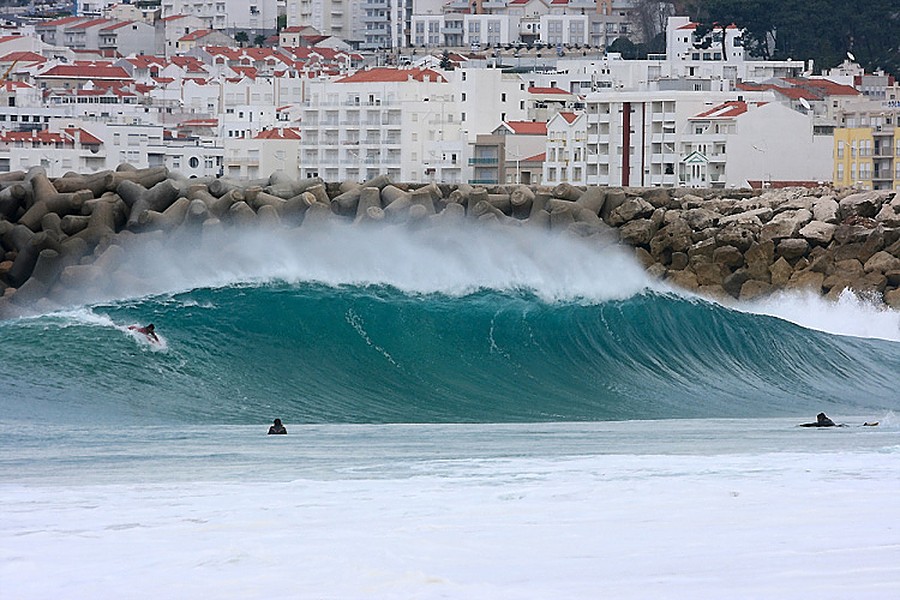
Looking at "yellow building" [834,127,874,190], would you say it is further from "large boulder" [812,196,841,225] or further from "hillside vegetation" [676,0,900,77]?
"hillside vegetation" [676,0,900,77]

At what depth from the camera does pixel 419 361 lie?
21312 mm

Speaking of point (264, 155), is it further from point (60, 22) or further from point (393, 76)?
point (60, 22)

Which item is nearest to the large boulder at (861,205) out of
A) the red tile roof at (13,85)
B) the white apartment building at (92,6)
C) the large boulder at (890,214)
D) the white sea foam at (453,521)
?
the large boulder at (890,214)

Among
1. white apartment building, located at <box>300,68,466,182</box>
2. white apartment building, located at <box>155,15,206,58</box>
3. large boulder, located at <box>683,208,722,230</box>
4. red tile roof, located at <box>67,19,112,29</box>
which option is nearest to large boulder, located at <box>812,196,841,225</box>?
large boulder, located at <box>683,208,722,230</box>

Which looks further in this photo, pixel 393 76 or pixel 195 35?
pixel 195 35

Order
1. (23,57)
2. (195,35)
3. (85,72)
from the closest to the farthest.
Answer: (85,72) → (23,57) → (195,35)

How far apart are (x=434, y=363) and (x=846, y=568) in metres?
11.6

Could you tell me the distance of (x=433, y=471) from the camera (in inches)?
534

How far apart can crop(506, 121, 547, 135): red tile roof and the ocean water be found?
941 inches

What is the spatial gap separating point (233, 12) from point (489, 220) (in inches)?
4231

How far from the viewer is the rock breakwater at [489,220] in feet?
74.8

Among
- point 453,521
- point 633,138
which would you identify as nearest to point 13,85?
point 633,138

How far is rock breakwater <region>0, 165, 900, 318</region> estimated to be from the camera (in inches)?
898

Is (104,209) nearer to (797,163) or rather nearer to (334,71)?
(797,163)
